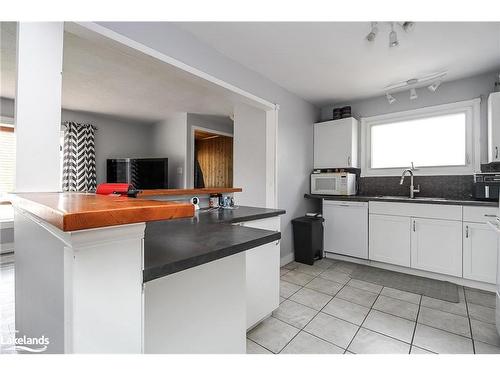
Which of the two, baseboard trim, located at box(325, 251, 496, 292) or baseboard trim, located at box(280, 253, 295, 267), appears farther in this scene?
baseboard trim, located at box(280, 253, 295, 267)

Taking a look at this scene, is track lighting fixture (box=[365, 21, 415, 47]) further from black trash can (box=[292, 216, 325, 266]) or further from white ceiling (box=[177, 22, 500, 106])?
black trash can (box=[292, 216, 325, 266])

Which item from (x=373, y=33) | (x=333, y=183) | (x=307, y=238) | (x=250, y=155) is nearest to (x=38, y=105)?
(x=373, y=33)

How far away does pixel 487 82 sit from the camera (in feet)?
8.82

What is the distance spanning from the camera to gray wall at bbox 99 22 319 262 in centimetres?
169

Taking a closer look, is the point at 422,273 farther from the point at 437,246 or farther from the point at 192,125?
the point at 192,125

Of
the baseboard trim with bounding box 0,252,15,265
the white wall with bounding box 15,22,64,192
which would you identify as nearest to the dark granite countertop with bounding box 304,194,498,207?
the white wall with bounding box 15,22,64,192

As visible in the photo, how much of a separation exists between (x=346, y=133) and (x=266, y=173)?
1461mm

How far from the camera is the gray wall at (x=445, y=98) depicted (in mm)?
2709

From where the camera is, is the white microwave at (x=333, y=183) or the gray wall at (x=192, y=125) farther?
the gray wall at (x=192, y=125)

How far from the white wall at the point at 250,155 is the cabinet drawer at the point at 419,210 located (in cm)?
148

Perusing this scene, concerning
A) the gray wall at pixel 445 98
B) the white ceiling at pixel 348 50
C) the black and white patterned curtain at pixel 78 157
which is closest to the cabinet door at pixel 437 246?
the gray wall at pixel 445 98

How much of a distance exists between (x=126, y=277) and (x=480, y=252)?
10.6 ft

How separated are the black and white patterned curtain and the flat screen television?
410 mm

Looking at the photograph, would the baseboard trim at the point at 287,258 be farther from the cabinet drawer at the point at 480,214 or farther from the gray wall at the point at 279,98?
the cabinet drawer at the point at 480,214
